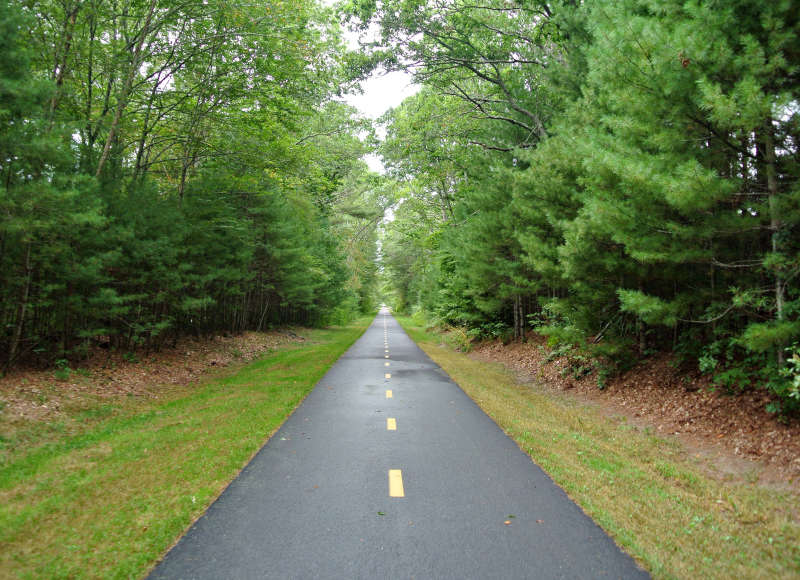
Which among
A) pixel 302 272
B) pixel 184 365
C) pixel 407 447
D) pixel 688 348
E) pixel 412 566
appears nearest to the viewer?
pixel 412 566

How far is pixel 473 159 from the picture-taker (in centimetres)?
1942

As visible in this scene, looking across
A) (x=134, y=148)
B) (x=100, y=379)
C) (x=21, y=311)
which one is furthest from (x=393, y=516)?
(x=134, y=148)

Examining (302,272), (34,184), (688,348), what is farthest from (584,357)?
(302,272)

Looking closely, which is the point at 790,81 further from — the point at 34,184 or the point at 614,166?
the point at 34,184

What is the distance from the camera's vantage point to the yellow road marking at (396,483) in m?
4.77

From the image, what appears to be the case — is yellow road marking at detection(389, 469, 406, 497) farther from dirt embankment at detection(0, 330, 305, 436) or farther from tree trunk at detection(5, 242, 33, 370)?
tree trunk at detection(5, 242, 33, 370)

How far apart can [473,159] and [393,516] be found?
17319mm

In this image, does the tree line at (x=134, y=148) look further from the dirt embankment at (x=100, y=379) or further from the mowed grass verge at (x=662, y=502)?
the mowed grass verge at (x=662, y=502)

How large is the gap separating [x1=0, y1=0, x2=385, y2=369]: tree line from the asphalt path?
6.30m

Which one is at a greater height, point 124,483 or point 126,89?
point 126,89

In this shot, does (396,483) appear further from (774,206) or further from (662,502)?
(774,206)

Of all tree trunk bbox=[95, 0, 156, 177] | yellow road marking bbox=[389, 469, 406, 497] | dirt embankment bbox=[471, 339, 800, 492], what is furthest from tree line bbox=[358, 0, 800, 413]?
tree trunk bbox=[95, 0, 156, 177]

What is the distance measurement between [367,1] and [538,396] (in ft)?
38.7

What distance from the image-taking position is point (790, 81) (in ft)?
19.4
